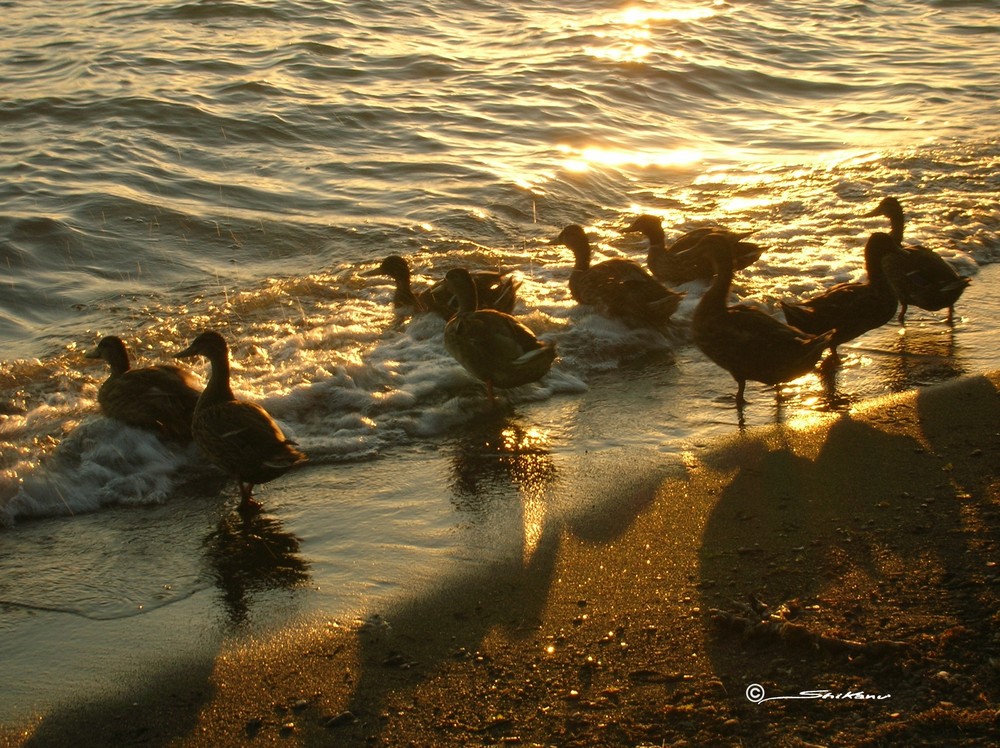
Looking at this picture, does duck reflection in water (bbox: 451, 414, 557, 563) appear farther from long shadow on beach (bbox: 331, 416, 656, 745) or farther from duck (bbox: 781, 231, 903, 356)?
duck (bbox: 781, 231, 903, 356)

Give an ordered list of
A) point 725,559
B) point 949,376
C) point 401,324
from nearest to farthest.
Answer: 1. point 725,559
2. point 949,376
3. point 401,324

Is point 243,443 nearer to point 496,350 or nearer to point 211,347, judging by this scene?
point 211,347

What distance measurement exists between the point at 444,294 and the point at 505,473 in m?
3.46

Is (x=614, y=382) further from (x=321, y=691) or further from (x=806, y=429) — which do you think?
(x=321, y=691)

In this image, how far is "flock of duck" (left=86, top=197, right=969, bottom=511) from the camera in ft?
22.4

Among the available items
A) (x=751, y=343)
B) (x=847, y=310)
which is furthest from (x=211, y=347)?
(x=847, y=310)

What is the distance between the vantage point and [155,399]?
7.82m

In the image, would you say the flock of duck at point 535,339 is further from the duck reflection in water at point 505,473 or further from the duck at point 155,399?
the duck reflection in water at point 505,473

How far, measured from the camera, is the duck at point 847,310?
28.6ft

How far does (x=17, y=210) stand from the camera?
13211mm

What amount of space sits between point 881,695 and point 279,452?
3687 mm

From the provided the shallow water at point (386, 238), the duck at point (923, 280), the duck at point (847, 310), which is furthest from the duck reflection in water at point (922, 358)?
the duck at point (847, 310)

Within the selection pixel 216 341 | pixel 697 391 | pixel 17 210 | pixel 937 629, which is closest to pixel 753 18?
pixel 17 210

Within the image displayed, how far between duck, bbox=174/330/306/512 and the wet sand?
63.0 inches
